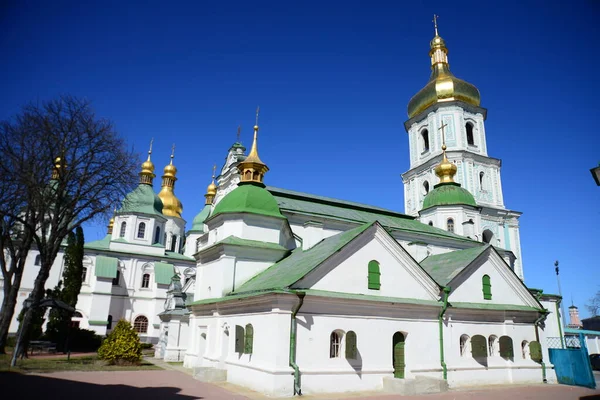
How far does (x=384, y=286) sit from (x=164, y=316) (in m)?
17.3

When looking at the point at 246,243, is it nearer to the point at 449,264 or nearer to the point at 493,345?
the point at 449,264

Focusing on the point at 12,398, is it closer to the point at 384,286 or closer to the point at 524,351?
the point at 384,286

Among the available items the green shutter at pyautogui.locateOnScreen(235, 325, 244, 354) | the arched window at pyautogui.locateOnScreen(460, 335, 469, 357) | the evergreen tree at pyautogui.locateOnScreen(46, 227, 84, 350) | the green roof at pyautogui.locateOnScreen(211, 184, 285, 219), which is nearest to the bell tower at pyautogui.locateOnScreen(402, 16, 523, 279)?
the arched window at pyautogui.locateOnScreen(460, 335, 469, 357)

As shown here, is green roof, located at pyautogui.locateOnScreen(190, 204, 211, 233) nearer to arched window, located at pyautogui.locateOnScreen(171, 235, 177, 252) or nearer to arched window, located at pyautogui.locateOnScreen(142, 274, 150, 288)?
arched window, located at pyautogui.locateOnScreen(171, 235, 177, 252)

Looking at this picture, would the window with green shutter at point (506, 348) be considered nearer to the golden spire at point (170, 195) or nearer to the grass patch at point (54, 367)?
the grass patch at point (54, 367)

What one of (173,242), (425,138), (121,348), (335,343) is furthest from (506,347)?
(173,242)

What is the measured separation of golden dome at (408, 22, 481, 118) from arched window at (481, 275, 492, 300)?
31.6 metres

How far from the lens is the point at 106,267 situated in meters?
42.0

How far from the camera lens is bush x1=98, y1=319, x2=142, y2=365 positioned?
20.7 metres

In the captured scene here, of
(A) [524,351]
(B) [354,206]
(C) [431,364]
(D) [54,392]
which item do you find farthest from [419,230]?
(D) [54,392]

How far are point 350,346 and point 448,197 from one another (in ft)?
75.2

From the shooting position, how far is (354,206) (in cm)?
3109

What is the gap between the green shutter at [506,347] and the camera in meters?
18.3

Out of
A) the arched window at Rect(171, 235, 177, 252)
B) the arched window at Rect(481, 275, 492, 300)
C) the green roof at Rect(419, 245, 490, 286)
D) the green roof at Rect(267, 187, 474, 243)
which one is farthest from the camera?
the arched window at Rect(171, 235, 177, 252)
